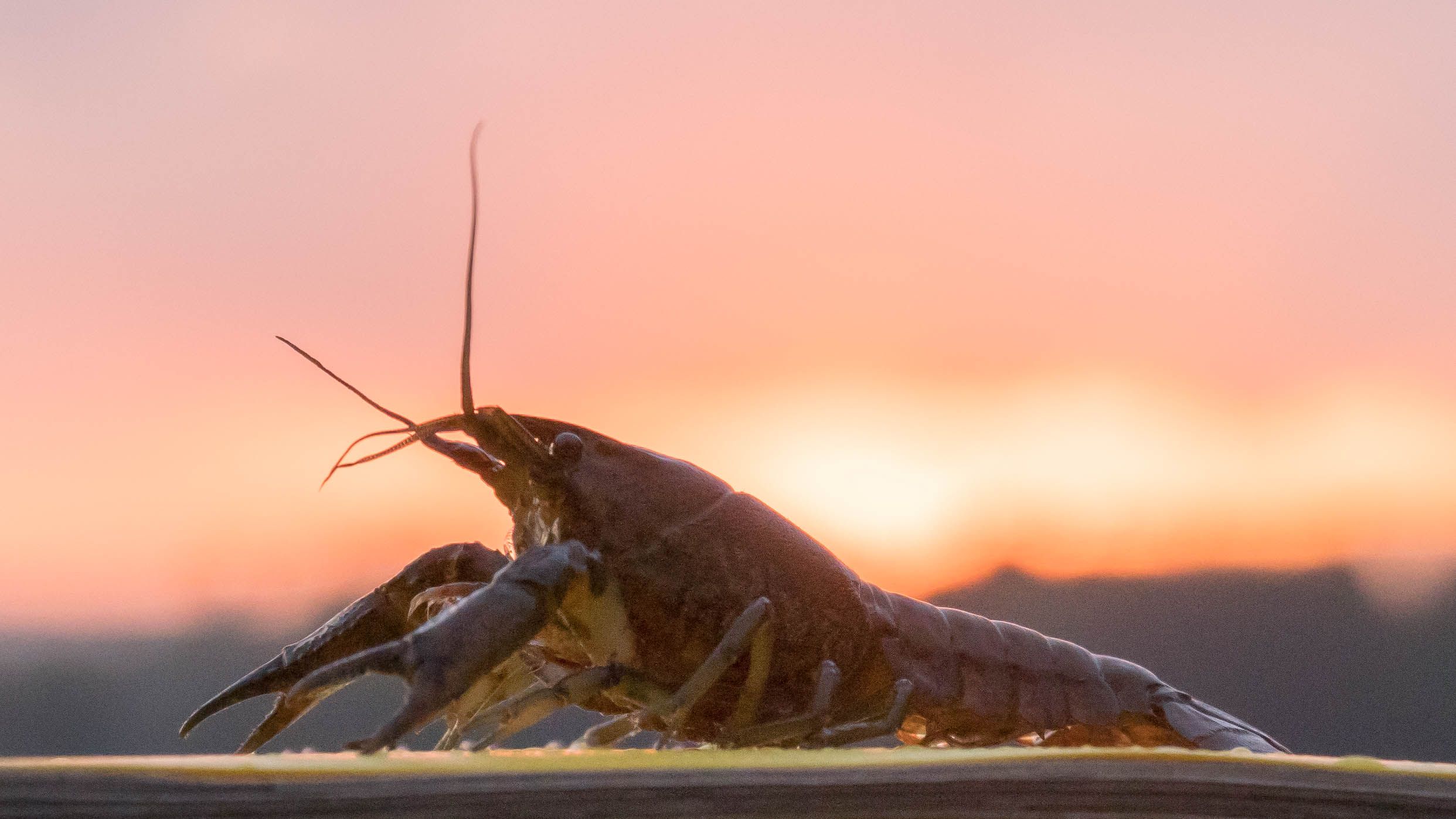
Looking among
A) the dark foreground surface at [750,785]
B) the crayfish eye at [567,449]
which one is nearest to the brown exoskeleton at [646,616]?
the crayfish eye at [567,449]

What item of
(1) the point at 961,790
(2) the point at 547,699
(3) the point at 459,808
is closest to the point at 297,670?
(2) the point at 547,699

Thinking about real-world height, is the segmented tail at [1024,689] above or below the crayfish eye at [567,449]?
below

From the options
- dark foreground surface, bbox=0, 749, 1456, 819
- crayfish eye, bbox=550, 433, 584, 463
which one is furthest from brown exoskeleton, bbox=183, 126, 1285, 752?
dark foreground surface, bbox=0, 749, 1456, 819

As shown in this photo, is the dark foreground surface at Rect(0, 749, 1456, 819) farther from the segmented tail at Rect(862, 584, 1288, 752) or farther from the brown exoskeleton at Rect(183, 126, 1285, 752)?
the segmented tail at Rect(862, 584, 1288, 752)

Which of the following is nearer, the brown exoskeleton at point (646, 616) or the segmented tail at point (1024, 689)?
the brown exoskeleton at point (646, 616)

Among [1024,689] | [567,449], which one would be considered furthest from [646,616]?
[1024,689]

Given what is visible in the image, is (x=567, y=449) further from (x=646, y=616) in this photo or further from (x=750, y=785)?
(x=750, y=785)

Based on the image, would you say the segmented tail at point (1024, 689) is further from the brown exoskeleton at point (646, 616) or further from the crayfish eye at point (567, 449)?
the crayfish eye at point (567, 449)
